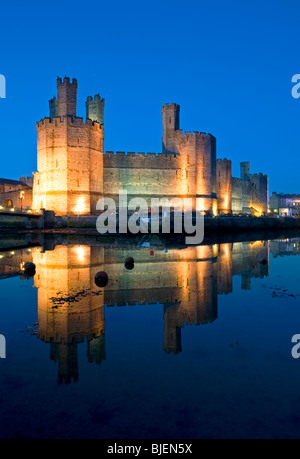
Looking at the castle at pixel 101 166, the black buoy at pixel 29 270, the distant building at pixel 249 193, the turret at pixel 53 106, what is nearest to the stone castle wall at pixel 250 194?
the distant building at pixel 249 193

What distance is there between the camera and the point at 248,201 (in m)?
49.0

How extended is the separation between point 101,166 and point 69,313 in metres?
26.0

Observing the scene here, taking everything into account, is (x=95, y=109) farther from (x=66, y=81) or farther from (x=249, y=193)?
(x=249, y=193)

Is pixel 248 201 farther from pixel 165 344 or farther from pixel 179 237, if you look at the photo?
pixel 165 344

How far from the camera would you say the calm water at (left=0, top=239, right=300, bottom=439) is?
9.15 ft

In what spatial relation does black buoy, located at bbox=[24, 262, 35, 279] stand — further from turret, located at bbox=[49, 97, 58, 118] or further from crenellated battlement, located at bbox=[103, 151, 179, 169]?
turret, located at bbox=[49, 97, 58, 118]

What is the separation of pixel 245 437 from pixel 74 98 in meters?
29.6

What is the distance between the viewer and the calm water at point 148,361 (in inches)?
110

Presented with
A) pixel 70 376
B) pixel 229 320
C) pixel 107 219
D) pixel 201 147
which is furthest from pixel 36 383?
pixel 201 147

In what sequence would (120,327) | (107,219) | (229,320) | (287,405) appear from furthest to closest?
(107,219) < (229,320) < (120,327) < (287,405)

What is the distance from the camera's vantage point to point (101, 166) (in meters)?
30.8

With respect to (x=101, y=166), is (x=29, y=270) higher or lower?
lower

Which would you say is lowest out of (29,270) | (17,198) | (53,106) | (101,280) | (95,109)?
(101,280)

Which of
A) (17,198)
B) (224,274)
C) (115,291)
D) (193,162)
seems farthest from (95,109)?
(115,291)
